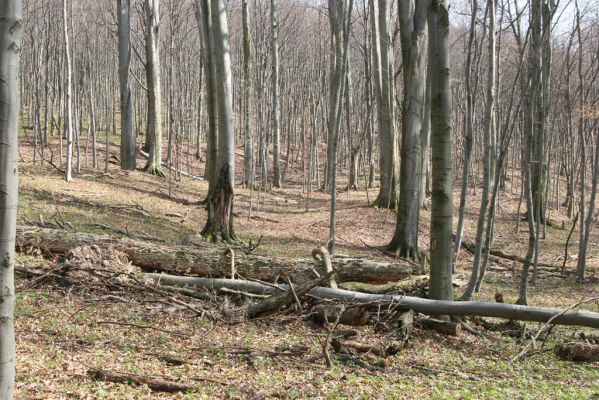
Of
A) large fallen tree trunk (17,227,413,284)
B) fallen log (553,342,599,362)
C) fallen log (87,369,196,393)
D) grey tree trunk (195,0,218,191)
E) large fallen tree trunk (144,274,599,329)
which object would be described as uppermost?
grey tree trunk (195,0,218,191)

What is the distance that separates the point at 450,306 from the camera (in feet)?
20.7

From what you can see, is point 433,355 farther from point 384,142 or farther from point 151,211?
point 384,142

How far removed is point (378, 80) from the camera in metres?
18.6

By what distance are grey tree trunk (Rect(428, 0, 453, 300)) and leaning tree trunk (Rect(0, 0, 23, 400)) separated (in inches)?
185

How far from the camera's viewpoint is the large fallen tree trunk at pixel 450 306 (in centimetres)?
604

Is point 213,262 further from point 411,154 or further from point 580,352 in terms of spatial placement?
point 411,154

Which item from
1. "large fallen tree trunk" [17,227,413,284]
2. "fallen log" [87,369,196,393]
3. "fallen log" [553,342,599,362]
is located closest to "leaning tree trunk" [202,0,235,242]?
"large fallen tree trunk" [17,227,413,284]

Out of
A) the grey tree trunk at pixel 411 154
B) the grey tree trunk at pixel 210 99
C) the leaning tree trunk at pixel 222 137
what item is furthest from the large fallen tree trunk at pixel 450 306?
the grey tree trunk at pixel 210 99

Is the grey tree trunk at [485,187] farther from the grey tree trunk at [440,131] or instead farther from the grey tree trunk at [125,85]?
the grey tree trunk at [125,85]

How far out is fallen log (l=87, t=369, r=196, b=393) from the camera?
14.0 ft

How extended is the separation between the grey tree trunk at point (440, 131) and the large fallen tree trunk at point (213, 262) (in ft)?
4.54

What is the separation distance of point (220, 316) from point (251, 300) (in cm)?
64

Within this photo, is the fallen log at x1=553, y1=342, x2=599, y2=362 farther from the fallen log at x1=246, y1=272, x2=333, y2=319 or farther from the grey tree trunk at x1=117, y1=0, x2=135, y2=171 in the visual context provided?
the grey tree trunk at x1=117, y1=0, x2=135, y2=171

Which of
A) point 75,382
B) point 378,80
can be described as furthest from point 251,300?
point 378,80
